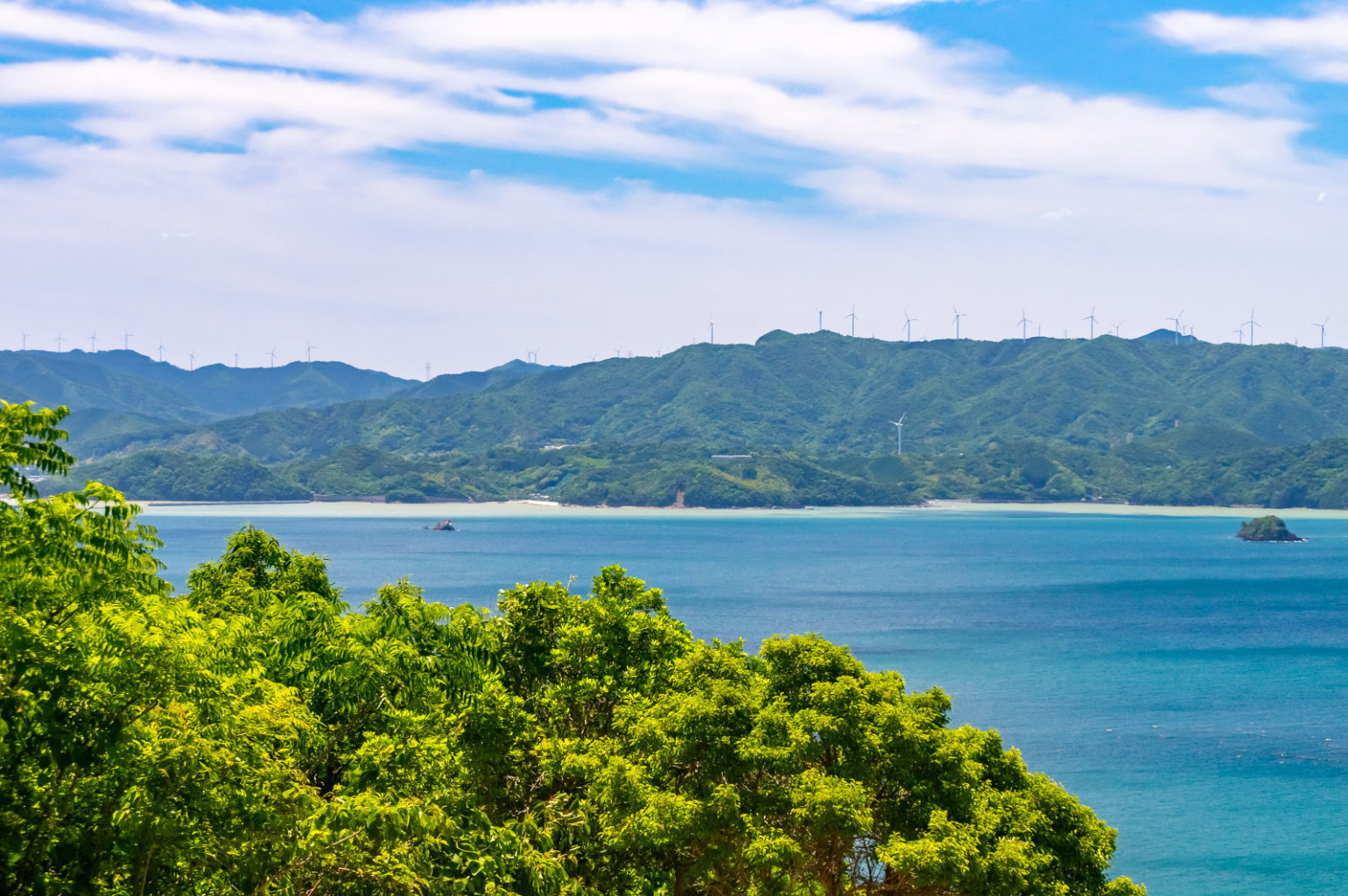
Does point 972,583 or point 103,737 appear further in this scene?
point 972,583

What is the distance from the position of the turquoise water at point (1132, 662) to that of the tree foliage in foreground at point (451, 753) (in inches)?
1227

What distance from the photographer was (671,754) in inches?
814

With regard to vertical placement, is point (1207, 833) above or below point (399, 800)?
below

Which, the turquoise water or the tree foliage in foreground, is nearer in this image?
the tree foliage in foreground

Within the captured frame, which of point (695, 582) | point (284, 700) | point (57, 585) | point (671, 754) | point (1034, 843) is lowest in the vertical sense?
point (695, 582)

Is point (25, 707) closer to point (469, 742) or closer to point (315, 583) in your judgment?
point (469, 742)

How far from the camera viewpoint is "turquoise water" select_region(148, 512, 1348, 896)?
54719 mm

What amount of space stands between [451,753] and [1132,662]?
94834 millimetres

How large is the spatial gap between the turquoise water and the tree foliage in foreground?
31.2 m

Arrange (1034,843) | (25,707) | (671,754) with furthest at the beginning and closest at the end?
1. (1034,843)
2. (671,754)
3. (25,707)

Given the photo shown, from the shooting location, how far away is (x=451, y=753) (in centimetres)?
1900

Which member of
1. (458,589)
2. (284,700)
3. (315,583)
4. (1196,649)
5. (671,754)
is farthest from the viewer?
(458,589)

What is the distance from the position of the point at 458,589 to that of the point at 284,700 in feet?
438

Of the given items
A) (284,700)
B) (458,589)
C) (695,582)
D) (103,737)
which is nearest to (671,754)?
(284,700)
